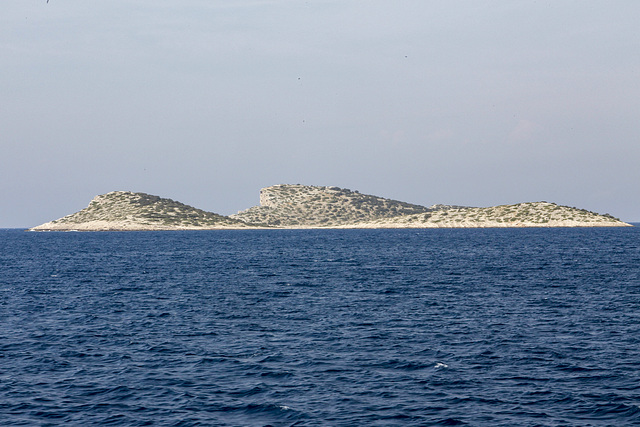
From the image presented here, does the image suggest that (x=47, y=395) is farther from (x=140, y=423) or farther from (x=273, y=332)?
(x=273, y=332)

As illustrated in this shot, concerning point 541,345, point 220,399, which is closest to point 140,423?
point 220,399

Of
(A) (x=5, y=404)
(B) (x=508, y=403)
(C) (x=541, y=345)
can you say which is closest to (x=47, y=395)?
(A) (x=5, y=404)

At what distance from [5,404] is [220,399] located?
34.4 ft

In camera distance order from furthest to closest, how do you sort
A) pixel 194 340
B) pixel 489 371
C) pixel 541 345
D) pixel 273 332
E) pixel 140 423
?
pixel 273 332 < pixel 194 340 < pixel 541 345 < pixel 489 371 < pixel 140 423

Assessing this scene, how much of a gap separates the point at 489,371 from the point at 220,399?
15.3m

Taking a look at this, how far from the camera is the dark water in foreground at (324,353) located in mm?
28719

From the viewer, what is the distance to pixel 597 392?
31.0 meters

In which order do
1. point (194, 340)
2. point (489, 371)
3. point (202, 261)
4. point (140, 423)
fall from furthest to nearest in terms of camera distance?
point (202, 261) → point (194, 340) → point (489, 371) → point (140, 423)

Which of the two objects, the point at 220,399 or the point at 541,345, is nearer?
the point at 220,399

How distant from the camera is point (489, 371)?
115ft

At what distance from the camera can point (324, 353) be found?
40.0 metres

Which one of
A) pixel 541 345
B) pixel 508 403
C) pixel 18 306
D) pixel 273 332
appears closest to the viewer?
pixel 508 403

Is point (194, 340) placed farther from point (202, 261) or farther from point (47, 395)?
point (202, 261)

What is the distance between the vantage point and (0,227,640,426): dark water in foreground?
28719 millimetres
